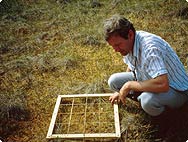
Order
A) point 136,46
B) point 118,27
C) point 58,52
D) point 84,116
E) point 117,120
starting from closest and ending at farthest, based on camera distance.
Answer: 1. point 118,27
2. point 136,46
3. point 117,120
4. point 84,116
5. point 58,52

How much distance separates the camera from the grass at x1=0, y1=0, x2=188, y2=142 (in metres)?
3.36

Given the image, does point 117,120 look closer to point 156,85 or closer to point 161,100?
point 161,100

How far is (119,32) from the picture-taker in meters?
2.57

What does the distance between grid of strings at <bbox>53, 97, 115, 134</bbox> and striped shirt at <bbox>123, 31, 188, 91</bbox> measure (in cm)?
66

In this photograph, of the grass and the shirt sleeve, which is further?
the grass

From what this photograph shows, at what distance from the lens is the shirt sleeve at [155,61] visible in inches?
101

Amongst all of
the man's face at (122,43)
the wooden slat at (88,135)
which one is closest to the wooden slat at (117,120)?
the wooden slat at (88,135)

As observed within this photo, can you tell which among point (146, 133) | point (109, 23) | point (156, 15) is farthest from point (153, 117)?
point (156, 15)

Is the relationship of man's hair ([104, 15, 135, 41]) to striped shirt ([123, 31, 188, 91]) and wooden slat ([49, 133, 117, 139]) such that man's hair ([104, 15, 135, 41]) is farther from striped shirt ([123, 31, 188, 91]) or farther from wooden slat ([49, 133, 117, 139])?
wooden slat ([49, 133, 117, 139])

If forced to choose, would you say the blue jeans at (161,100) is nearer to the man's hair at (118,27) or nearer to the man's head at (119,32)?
the man's head at (119,32)

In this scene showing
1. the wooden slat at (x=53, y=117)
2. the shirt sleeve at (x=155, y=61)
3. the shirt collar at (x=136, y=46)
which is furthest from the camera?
the wooden slat at (x=53, y=117)

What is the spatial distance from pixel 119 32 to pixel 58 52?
2.36 meters

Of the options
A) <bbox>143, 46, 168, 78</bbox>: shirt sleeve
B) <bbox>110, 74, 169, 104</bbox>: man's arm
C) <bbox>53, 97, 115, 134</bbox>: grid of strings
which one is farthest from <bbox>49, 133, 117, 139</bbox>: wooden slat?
<bbox>143, 46, 168, 78</bbox>: shirt sleeve

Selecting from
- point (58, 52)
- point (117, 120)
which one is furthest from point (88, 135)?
point (58, 52)
